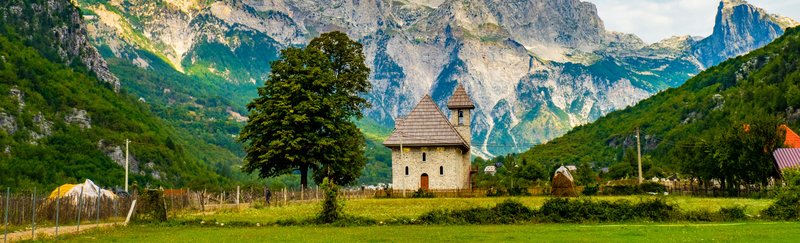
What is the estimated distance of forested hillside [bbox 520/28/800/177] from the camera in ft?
412

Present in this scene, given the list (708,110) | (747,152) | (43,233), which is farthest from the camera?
(708,110)

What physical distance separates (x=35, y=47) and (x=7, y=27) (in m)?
8.07

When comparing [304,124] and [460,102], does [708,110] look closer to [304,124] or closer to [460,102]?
[460,102]

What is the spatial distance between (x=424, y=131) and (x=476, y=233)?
155 ft

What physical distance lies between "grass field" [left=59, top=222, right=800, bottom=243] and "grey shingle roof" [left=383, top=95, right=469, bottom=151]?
40902 millimetres

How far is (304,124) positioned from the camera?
7281cm

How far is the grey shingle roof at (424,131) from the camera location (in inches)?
3226

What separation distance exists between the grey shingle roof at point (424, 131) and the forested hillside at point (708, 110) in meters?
25.4

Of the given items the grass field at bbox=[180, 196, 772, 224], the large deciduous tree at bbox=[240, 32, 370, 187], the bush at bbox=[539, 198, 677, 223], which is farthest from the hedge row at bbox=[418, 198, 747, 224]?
the large deciduous tree at bbox=[240, 32, 370, 187]

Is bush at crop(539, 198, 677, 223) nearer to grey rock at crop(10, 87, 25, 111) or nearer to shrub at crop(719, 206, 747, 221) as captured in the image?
shrub at crop(719, 206, 747, 221)

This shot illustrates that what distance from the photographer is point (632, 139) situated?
593 ft

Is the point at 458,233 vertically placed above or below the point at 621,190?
below

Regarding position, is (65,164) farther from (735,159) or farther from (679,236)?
(679,236)

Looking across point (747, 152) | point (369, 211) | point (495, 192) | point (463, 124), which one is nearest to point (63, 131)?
point (463, 124)
